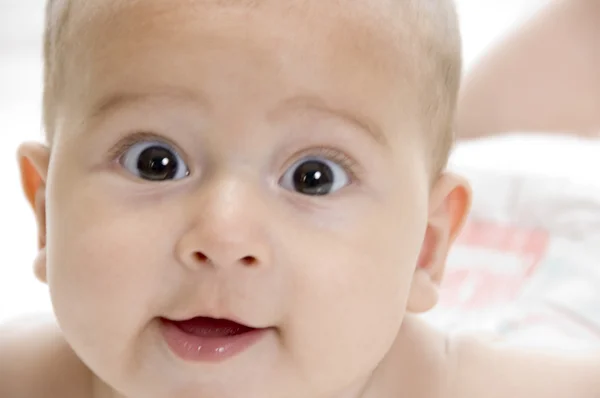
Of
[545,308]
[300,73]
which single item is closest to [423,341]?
[545,308]

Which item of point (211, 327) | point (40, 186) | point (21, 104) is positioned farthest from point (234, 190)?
point (21, 104)

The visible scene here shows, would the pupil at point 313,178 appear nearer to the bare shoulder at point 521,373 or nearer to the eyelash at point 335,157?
the eyelash at point 335,157

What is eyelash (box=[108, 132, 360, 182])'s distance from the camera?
675mm

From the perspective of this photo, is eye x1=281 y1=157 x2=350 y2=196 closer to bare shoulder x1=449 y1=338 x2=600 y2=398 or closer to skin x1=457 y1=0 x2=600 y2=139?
bare shoulder x1=449 y1=338 x2=600 y2=398

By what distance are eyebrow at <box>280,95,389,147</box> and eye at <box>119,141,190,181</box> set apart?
0.10 m

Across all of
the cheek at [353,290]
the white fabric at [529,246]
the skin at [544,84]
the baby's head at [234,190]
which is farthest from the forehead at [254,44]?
the skin at [544,84]

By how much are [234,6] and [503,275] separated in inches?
29.1

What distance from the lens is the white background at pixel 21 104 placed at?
1.19 metres

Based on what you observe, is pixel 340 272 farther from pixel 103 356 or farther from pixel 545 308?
pixel 545 308

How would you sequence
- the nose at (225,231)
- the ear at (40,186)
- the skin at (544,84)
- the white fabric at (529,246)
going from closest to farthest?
1. the nose at (225,231)
2. the ear at (40,186)
3. the white fabric at (529,246)
4. the skin at (544,84)

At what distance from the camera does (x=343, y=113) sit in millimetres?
670

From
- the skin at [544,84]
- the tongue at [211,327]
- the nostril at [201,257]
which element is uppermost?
the skin at [544,84]

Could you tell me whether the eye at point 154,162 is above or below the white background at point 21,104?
below

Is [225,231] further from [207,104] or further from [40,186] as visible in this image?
[40,186]
